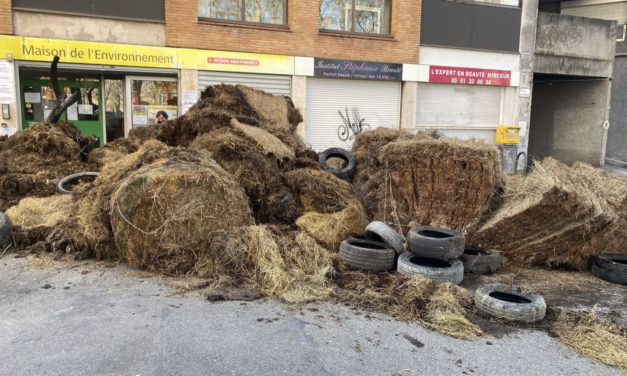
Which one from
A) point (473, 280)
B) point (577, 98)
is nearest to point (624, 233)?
point (473, 280)

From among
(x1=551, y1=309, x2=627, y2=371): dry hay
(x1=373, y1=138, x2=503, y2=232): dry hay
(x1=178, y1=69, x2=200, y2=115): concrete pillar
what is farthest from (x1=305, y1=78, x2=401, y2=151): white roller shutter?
(x1=551, y1=309, x2=627, y2=371): dry hay

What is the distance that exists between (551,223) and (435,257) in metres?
1.97

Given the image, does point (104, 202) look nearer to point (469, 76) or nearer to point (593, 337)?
point (593, 337)

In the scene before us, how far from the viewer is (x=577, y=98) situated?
70.7 feet

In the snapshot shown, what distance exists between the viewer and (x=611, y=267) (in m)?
6.42

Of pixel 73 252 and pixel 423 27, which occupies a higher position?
pixel 423 27

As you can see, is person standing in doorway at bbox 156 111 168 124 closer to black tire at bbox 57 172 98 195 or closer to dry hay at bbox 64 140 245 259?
black tire at bbox 57 172 98 195

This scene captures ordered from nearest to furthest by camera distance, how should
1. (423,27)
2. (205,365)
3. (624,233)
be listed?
(205,365)
(624,233)
(423,27)

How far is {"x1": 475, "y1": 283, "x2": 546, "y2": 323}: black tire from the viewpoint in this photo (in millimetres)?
4777

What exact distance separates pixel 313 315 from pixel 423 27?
15.2 meters

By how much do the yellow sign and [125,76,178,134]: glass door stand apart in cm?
62

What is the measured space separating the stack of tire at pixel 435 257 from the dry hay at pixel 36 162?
6.84 metres

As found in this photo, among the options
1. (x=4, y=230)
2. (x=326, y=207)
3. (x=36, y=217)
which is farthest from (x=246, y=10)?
(x=4, y=230)

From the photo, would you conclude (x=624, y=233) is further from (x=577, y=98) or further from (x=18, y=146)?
(x=577, y=98)
